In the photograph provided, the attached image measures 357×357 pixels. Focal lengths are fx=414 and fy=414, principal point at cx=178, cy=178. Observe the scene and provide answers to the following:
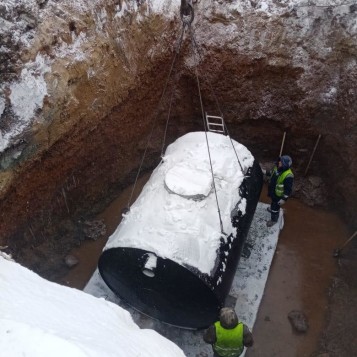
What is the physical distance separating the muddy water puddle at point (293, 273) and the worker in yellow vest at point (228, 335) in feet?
4.33

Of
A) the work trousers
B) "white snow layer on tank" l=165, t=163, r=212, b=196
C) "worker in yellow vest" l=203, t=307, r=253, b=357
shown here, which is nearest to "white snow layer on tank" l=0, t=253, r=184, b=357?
"worker in yellow vest" l=203, t=307, r=253, b=357

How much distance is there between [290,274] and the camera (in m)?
6.86

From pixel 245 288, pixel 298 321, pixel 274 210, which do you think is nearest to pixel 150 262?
pixel 245 288

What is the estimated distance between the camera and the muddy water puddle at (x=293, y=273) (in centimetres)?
606

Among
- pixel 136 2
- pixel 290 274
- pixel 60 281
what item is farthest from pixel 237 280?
pixel 136 2

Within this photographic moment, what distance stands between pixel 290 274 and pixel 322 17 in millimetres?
4479

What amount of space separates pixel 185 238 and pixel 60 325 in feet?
7.68

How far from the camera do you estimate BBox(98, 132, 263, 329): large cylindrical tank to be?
16.6 ft

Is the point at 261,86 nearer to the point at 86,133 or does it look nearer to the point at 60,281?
the point at 86,133

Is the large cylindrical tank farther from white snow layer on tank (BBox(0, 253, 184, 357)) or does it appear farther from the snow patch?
the snow patch

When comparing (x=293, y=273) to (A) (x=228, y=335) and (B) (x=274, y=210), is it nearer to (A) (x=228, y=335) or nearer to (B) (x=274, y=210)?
(B) (x=274, y=210)

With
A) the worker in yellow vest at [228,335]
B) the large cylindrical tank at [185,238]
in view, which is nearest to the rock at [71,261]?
the large cylindrical tank at [185,238]

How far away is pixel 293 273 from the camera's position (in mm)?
6871

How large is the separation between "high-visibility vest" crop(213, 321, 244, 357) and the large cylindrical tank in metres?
0.56
